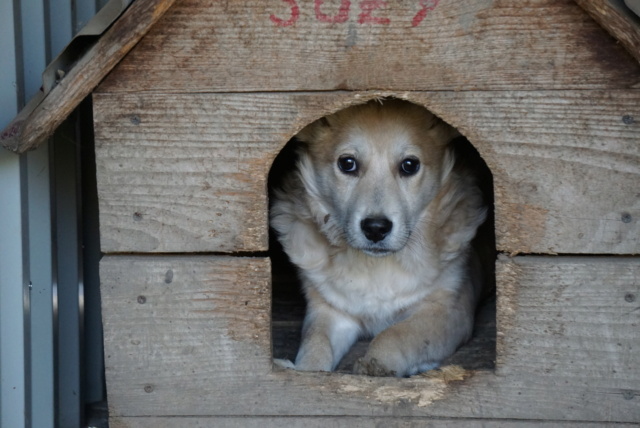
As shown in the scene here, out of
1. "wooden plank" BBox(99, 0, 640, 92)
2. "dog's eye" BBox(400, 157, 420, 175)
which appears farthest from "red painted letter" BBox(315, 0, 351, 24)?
"dog's eye" BBox(400, 157, 420, 175)

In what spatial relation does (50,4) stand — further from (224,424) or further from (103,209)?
(224,424)

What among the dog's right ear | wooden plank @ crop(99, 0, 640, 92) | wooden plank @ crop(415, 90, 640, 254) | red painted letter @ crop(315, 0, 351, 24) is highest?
red painted letter @ crop(315, 0, 351, 24)

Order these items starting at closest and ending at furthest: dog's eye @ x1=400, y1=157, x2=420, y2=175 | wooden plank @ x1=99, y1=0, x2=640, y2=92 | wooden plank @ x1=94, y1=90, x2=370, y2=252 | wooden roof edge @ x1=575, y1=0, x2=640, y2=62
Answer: wooden roof edge @ x1=575, y1=0, x2=640, y2=62
wooden plank @ x1=99, y1=0, x2=640, y2=92
wooden plank @ x1=94, y1=90, x2=370, y2=252
dog's eye @ x1=400, y1=157, x2=420, y2=175

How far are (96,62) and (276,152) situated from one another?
24.7 inches

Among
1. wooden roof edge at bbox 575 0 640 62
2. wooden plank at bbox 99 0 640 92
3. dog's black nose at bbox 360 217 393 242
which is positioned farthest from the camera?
dog's black nose at bbox 360 217 393 242

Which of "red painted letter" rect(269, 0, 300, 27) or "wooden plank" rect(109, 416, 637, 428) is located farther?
"wooden plank" rect(109, 416, 637, 428)

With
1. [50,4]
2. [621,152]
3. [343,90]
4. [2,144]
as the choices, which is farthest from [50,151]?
[621,152]

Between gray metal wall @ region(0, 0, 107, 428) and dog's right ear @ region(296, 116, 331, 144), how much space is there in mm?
899

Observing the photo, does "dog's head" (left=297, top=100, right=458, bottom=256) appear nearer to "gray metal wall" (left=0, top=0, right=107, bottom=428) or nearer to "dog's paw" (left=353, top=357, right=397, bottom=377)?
"dog's paw" (left=353, top=357, right=397, bottom=377)

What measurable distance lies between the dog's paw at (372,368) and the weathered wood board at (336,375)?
11 cm

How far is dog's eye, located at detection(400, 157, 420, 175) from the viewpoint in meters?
3.06

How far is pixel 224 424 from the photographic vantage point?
2.72 m

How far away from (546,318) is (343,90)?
38.8 inches

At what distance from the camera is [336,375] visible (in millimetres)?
2709
